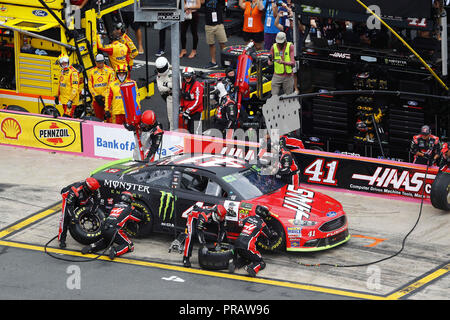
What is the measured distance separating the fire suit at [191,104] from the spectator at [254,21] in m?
5.13

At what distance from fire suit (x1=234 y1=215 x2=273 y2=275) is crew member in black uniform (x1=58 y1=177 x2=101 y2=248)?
264 cm

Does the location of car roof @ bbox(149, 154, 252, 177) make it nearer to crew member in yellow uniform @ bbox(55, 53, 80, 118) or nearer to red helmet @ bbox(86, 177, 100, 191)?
red helmet @ bbox(86, 177, 100, 191)

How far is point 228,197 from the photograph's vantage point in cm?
1485

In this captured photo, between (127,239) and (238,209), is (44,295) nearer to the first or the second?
(127,239)

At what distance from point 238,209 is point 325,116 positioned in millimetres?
5148

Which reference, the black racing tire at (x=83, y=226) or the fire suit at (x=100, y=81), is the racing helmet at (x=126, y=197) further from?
the fire suit at (x=100, y=81)

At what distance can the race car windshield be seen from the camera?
49.1 ft

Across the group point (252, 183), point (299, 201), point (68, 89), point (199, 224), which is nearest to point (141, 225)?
point (199, 224)

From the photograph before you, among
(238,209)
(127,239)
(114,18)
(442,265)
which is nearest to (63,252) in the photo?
(127,239)

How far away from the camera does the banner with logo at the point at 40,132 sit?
65.1 feet

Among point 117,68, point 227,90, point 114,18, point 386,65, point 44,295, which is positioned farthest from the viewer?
point 114,18

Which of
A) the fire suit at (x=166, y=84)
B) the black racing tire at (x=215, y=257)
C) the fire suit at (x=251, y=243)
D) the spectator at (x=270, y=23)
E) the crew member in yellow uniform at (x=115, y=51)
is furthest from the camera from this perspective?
the spectator at (x=270, y=23)

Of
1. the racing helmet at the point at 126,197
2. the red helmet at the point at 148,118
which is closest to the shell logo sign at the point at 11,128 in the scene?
the red helmet at the point at 148,118

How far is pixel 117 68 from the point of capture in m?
21.5
